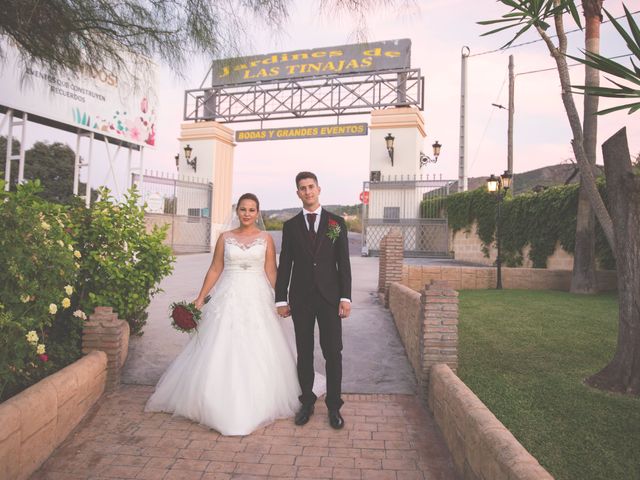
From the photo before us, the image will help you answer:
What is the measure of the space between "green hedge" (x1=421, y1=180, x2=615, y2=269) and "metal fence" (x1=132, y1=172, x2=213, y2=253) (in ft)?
38.0

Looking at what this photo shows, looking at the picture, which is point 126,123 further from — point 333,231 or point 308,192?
point 333,231

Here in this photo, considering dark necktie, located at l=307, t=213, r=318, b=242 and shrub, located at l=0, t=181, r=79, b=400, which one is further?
dark necktie, located at l=307, t=213, r=318, b=242

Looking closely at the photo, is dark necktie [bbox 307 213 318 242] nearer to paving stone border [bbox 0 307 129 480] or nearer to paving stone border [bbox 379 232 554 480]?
paving stone border [bbox 379 232 554 480]

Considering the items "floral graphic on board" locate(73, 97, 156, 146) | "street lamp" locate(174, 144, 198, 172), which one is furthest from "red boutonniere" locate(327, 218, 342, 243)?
"street lamp" locate(174, 144, 198, 172)

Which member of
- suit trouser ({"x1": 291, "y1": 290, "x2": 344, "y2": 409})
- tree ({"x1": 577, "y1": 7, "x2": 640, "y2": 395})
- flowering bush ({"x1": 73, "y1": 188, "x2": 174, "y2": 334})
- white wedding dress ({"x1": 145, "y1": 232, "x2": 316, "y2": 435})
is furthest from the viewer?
flowering bush ({"x1": 73, "y1": 188, "x2": 174, "y2": 334})

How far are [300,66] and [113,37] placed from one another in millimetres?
18517

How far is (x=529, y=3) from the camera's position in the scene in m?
5.22

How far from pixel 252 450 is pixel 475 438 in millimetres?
1639

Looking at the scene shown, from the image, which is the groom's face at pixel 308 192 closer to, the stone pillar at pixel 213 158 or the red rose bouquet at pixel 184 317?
the red rose bouquet at pixel 184 317

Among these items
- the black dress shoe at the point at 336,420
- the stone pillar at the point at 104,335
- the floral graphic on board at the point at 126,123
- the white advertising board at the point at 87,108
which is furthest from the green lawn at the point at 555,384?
the floral graphic on board at the point at 126,123

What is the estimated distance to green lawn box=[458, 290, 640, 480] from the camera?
321cm

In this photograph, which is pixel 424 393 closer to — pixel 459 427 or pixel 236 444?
pixel 459 427

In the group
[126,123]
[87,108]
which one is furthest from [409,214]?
[87,108]

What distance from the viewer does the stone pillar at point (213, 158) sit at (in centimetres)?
2305
